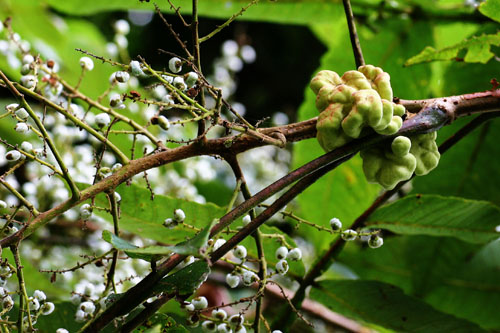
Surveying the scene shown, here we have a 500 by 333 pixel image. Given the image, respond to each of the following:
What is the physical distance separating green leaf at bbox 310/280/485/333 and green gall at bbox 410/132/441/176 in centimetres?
35

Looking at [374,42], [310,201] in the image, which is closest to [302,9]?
[374,42]

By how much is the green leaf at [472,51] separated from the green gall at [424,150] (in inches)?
10.2

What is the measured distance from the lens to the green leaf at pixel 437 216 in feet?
3.32

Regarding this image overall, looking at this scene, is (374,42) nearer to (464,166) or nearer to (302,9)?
(302,9)

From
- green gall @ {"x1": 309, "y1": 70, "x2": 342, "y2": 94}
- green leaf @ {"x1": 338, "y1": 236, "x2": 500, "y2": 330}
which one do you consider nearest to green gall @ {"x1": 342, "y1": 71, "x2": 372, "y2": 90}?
green gall @ {"x1": 309, "y1": 70, "x2": 342, "y2": 94}

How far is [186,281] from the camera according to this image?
2.45 ft

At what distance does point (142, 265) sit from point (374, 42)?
919mm

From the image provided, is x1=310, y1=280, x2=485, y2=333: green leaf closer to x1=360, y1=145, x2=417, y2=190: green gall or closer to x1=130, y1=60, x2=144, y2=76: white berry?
x1=360, y1=145, x2=417, y2=190: green gall

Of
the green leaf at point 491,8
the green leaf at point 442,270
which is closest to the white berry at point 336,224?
the green leaf at point 491,8

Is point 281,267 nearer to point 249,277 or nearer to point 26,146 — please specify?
point 249,277

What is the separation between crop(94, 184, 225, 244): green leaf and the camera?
0.99 metres

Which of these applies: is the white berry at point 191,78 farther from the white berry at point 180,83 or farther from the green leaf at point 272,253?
the green leaf at point 272,253

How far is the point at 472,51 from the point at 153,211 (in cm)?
59

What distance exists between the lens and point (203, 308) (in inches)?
31.8
